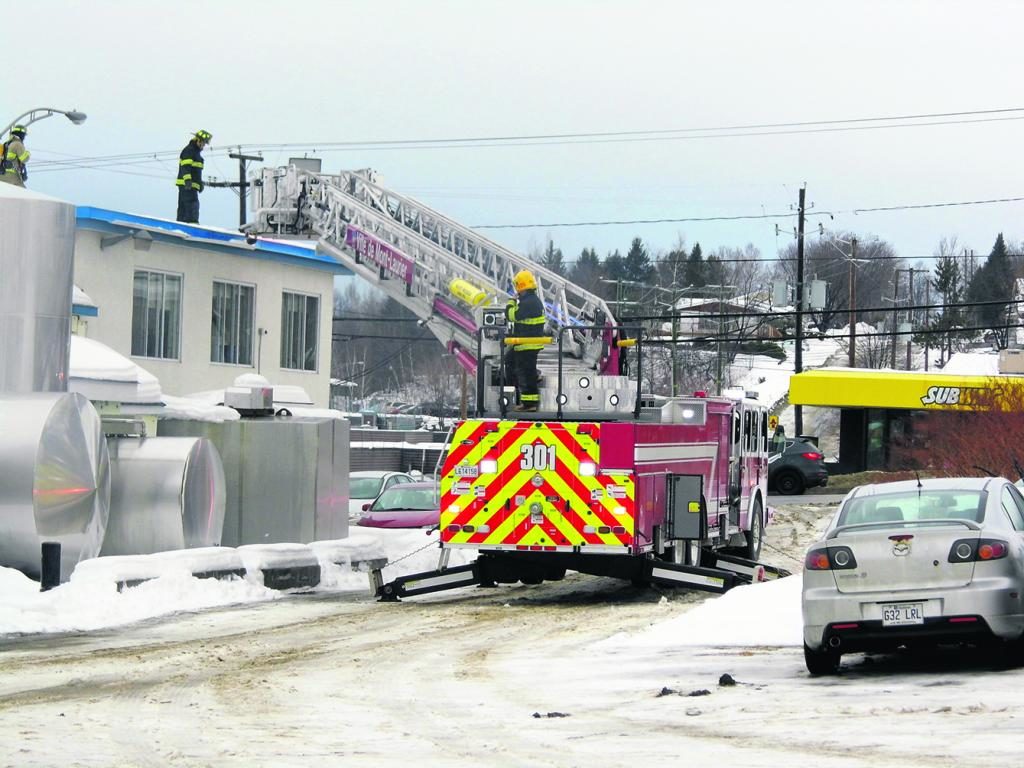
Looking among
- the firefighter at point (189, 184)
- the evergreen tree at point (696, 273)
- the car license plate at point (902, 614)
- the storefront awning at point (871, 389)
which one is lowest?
the car license plate at point (902, 614)

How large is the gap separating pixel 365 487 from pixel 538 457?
635 inches

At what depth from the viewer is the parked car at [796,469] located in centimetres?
4319

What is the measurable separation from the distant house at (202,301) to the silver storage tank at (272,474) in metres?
8.36

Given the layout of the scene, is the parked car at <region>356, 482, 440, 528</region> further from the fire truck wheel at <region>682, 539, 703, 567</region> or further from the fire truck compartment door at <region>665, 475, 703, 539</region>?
the fire truck compartment door at <region>665, 475, 703, 539</region>

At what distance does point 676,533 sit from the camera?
18.8m

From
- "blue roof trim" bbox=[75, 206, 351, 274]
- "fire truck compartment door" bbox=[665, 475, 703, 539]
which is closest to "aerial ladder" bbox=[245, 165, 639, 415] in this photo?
"blue roof trim" bbox=[75, 206, 351, 274]

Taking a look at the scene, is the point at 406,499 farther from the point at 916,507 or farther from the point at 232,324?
the point at 916,507

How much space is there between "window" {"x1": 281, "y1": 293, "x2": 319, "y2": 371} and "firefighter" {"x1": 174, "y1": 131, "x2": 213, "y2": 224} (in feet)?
11.1

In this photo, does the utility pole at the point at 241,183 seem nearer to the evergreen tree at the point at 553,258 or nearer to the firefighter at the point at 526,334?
the firefighter at the point at 526,334

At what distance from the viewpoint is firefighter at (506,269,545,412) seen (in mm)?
17938

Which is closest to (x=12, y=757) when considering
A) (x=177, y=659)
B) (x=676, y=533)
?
(x=177, y=659)

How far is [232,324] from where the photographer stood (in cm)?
3403

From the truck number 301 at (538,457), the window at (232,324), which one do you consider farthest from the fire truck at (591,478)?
the window at (232,324)

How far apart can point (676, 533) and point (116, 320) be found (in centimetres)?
1534
